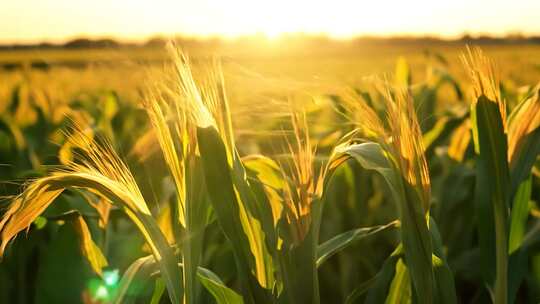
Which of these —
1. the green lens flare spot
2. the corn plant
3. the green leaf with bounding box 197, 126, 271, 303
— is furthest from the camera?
the green lens flare spot

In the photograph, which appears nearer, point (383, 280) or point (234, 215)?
point (234, 215)

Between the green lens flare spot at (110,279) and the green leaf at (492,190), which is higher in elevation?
the green leaf at (492,190)

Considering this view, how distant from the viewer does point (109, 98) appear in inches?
103

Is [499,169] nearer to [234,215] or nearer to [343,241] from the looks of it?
[343,241]

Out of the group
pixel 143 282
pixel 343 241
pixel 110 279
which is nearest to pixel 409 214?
pixel 343 241

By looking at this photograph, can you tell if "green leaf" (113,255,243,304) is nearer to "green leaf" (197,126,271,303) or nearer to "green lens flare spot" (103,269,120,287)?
"green leaf" (197,126,271,303)

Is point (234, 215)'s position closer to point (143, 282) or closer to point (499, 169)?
point (143, 282)

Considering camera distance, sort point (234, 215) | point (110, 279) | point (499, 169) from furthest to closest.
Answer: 1. point (110, 279)
2. point (499, 169)
3. point (234, 215)

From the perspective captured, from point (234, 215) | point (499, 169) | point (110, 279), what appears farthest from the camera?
point (110, 279)

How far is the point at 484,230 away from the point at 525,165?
0.11m

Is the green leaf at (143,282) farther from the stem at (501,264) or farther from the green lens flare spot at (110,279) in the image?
the stem at (501,264)

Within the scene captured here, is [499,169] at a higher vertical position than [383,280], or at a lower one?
higher

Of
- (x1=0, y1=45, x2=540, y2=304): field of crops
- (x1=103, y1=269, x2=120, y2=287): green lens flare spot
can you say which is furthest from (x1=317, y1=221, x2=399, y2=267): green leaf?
(x1=103, y1=269, x2=120, y2=287): green lens flare spot

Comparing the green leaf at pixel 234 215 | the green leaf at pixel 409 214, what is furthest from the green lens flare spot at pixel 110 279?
the green leaf at pixel 409 214
